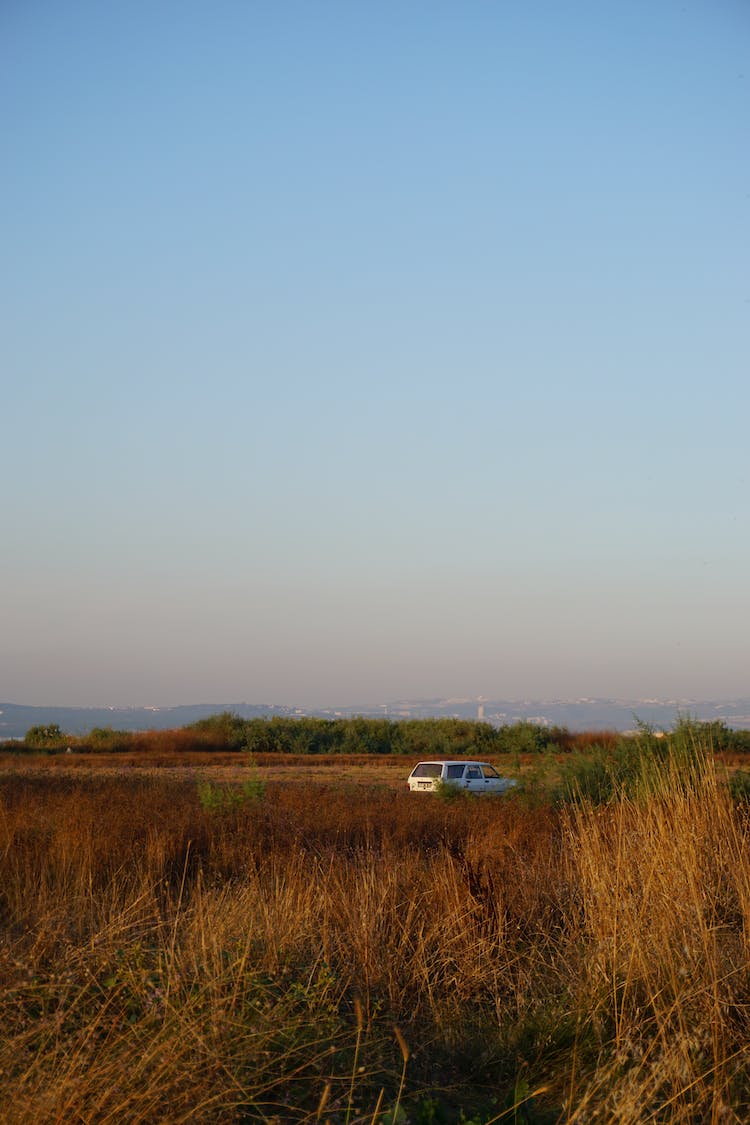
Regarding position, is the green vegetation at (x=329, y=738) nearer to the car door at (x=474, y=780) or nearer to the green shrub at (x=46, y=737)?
the green shrub at (x=46, y=737)

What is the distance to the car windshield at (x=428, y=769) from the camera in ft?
81.1

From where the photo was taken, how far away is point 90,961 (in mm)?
5004

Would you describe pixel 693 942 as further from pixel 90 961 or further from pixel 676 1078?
pixel 90 961

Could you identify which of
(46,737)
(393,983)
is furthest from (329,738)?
(393,983)

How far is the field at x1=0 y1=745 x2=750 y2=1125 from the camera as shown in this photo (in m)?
3.89

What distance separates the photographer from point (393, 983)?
589 cm

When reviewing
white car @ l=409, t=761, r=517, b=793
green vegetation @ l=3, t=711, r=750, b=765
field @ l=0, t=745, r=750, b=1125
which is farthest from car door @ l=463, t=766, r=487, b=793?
green vegetation @ l=3, t=711, r=750, b=765

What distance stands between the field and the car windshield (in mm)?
14809

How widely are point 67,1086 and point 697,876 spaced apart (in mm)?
4397

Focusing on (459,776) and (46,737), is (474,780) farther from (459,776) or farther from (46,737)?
(46,737)

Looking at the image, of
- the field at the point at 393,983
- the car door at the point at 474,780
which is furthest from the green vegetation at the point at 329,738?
the field at the point at 393,983

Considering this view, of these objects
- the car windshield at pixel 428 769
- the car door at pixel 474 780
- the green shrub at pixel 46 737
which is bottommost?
the car door at pixel 474 780

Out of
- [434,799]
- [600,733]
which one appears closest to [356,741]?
[600,733]

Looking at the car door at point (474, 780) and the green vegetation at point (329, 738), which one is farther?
the green vegetation at point (329, 738)
